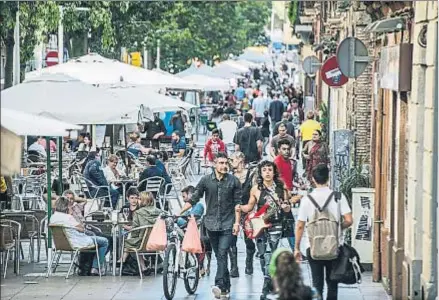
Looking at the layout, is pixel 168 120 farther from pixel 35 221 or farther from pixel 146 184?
pixel 35 221

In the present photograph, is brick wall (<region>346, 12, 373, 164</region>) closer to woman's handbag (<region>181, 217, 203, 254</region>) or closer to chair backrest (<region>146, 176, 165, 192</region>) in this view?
chair backrest (<region>146, 176, 165, 192</region>)

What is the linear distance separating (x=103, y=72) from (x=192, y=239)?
12.6 m

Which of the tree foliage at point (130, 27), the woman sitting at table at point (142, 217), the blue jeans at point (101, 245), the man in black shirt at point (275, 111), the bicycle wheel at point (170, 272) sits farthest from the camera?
the man in black shirt at point (275, 111)

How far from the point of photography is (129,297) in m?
15.9

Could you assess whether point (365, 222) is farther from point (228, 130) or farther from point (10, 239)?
point (228, 130)

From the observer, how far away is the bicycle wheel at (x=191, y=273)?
52.5 ft

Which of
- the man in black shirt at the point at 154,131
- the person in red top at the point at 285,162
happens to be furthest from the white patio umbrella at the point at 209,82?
the person in red top at the point at 285,162

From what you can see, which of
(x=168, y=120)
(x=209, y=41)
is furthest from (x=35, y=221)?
(x=209, y=41)

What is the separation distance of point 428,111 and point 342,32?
18.3 m

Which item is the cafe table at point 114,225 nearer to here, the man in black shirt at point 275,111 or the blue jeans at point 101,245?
the blue jeans at point 101,245

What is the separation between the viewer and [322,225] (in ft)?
42.4

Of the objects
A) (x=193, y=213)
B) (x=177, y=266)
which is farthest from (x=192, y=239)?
(x=193, y=213)

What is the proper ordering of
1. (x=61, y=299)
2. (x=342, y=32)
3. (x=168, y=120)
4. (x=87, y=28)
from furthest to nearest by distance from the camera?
(x=168, y=120) → (x=87, y=28) → (x=342, y=32) → (x=61, y=299)

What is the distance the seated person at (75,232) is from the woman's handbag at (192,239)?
2.06 m
